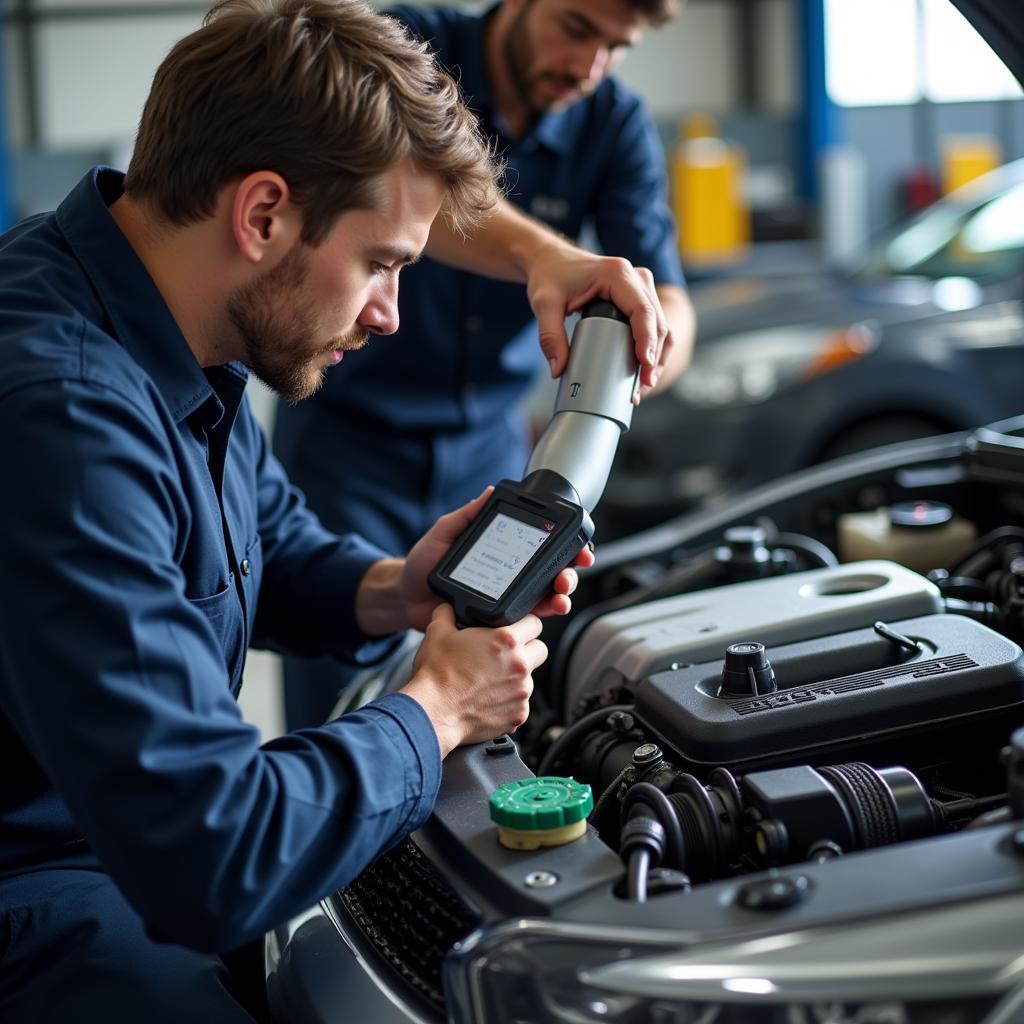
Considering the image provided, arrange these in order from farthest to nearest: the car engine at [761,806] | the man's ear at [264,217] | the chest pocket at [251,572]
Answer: the chest pocket at [251,572], the man's ear at [264,217], the car engine at [761,806]

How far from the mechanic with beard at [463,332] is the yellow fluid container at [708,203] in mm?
7071

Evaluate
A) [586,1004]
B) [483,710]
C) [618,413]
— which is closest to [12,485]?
[483,710]

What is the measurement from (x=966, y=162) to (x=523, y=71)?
8.30 meters

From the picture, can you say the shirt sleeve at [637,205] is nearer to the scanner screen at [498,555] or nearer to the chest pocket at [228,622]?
the scanner screen at [498,555]

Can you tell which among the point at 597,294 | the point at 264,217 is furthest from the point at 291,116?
the point at 597,294

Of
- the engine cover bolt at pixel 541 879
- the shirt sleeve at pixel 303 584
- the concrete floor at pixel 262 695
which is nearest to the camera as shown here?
the engine cover bolt at pixel 541 879

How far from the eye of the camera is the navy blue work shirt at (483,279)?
7.34 feet

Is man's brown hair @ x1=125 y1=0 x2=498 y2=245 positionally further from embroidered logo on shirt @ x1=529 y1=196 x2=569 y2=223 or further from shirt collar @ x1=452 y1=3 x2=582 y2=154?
embroidered logo on shirt @ x1=529 y1=196 x2=569 y2=223

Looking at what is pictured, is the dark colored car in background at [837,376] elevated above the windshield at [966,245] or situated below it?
below

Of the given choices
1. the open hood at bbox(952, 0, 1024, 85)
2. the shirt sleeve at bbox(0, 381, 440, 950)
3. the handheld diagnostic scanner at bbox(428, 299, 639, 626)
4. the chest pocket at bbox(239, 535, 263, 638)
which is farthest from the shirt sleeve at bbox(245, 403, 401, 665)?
the open hood at bbox(952, 0, 1024, 85)

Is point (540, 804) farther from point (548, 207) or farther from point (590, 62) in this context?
point (548, 207)

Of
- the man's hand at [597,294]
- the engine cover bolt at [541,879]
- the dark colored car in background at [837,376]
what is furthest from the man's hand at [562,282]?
the dark colored car in background at [837,376]

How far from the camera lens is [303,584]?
5.44 feet

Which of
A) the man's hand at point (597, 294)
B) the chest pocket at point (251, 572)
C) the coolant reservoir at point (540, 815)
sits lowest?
the coolant reservoir at point (540, 815)
